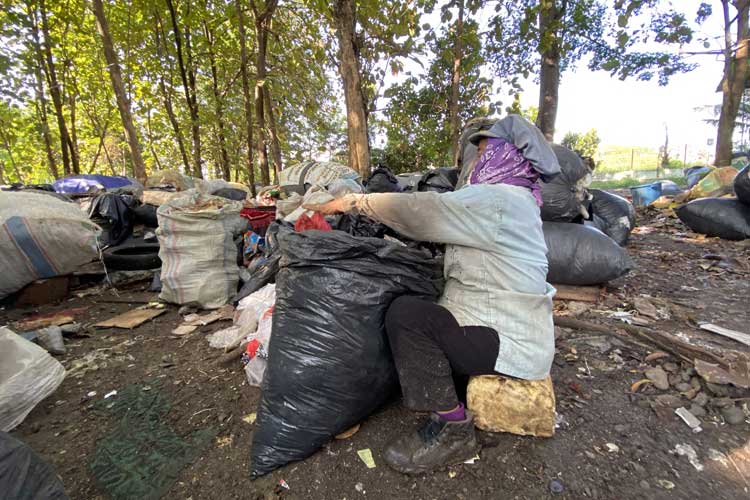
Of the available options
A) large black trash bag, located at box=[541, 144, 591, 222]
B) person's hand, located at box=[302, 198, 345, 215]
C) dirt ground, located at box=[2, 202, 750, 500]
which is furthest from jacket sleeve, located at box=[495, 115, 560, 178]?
large black trash bag, located at box=[541, 144, 591, 222]

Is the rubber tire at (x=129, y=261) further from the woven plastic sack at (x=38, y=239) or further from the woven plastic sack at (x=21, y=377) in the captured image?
the woven plastic sack at (x=21, y=377)

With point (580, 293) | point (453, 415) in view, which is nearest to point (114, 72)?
point (453, 415)

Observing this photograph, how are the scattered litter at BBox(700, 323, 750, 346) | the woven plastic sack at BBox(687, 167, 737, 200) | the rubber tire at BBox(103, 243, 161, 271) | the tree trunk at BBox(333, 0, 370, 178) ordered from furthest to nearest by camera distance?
1. the woven plastic sack at BBox(687, 167, 737, 200)
2. the rubber tire at BBox(103, 243, 161, 271)
3. the tree trunk at BBox(333, 0, 370, 178)
4. the scattered litter at BBox(700, 323, 750, 346)

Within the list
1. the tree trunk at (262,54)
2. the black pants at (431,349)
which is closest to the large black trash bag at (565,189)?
the black pants at (431,349)

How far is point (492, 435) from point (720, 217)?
4491mm

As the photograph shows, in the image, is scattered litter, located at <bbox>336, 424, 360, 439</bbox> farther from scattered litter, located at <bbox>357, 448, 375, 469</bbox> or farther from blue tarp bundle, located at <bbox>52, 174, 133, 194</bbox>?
blue tarp bundle, located at <bbox>52, 174, 133, 194</bbox>

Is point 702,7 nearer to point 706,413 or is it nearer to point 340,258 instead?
point 706,413

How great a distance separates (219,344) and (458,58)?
21.9 ft

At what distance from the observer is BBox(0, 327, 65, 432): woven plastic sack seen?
54.9 inches

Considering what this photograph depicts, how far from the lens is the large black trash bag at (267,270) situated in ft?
8.13

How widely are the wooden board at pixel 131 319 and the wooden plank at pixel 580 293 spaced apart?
319 centimetres

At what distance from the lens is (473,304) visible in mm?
→ 1271

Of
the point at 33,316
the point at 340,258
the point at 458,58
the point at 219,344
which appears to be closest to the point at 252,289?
the point at 219,344

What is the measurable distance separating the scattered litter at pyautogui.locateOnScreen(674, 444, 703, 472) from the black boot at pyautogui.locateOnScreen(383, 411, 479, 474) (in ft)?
2.59
